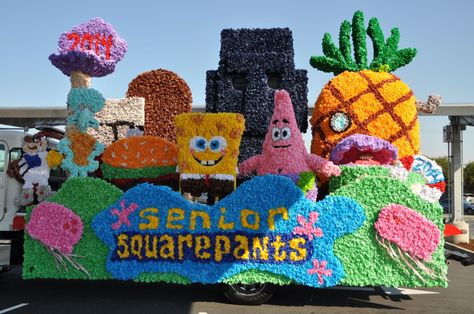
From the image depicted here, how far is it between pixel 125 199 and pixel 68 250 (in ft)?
2.97

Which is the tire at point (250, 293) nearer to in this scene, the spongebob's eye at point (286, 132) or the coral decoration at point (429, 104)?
the spongebob's eye at point (286, 132)

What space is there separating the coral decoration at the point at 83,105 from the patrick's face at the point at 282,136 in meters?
2.39

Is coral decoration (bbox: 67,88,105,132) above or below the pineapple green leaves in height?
below

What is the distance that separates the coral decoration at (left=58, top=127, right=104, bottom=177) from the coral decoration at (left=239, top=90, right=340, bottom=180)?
2.18 metres

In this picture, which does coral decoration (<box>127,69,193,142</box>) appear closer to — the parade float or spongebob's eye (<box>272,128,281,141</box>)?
the parade float

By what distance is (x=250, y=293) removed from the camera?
563 centimetres

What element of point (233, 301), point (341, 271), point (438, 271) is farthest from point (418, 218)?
point (233, 301)

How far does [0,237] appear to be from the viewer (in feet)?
20.7

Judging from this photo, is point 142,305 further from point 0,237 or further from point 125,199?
point 0,237

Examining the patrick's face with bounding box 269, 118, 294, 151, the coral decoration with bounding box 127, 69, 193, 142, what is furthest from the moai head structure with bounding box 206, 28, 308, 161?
the patrick's face with bounding box 269, 118, 294, 151

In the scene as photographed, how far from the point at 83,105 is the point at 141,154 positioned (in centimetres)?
106

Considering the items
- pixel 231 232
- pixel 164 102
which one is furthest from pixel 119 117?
pixel 231 232

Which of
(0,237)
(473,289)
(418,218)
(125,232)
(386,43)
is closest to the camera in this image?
(418,218)

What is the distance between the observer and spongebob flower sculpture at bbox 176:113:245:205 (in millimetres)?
5590
